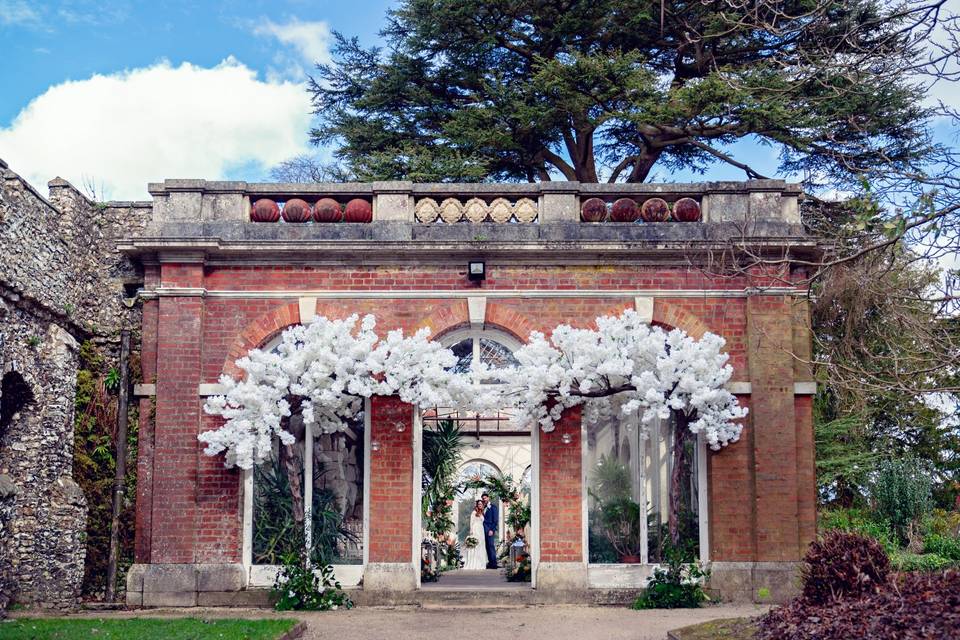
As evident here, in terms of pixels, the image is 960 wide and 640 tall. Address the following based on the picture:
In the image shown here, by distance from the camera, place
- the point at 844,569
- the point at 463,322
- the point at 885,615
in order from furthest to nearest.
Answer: the point at 463,322 → the point at 844,569 → the point at 885,615

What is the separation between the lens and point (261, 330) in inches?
595

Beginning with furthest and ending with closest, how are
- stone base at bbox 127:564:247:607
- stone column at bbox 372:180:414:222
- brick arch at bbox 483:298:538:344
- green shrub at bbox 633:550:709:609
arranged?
stone column at bbox 372:180:414:222, brick arch at bbox 483:298:538:344, stone base at bbox 127:564:247:607, green shrub at bbox 633:550:709:609

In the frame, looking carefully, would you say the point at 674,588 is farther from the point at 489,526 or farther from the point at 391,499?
the point at 489,526

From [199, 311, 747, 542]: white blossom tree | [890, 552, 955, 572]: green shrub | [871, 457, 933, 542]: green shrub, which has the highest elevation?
[199, 311, 747, 542]: white blossom tree

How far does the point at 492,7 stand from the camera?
887 inches

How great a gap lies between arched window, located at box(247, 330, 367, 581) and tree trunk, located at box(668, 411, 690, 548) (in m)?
4.05

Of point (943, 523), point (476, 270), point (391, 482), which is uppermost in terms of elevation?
point (476, 270)

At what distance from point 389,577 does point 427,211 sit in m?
4.86

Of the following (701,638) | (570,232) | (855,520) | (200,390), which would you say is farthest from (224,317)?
(855,520)

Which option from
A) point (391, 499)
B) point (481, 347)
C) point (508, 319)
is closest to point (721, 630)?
point (391, 499)

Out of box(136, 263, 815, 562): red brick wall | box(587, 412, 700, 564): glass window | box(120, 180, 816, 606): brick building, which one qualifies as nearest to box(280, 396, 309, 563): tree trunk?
box(120, 180, 816, 606): brick building

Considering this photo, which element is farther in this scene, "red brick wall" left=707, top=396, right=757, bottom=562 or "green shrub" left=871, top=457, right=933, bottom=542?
"green shrub" left=871, top=457, right=933, bottom=542

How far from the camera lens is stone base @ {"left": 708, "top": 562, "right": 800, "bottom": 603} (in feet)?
47.4

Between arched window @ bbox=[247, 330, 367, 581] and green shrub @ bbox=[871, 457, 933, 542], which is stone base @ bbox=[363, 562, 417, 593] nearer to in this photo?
arched window @ bbox=[247, 330, 367, 581]
